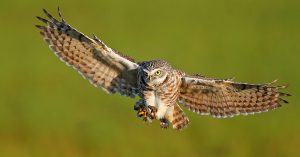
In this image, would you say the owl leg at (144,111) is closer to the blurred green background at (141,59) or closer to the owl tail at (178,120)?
the owl tail at (178,120)

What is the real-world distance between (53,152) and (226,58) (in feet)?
22.8

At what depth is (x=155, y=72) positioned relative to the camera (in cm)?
1274

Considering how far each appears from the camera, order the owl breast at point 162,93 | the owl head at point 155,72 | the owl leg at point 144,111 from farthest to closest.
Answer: the owl leg at point 144,111
the owl breast at point 162,93
the owl head at point 155,72

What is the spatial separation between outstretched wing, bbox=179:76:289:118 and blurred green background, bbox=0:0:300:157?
2.35m

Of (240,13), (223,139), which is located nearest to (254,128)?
(223,139)

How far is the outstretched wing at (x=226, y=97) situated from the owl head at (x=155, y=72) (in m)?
0.36

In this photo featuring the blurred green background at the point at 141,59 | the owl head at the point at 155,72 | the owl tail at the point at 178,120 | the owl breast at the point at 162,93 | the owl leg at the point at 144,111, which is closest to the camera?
the owl head at the point at 155,72

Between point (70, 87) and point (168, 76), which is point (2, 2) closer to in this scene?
point (70, 87)

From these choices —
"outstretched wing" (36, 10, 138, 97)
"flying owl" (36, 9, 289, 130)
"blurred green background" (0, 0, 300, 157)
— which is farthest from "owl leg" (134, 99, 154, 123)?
"blurred green background" (0, 0, 300, 157)

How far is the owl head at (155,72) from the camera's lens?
41.7 feet

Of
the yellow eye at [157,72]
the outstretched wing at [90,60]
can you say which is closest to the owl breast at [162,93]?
the yellow eye at [157,72]

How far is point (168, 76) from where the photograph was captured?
42.4 feet

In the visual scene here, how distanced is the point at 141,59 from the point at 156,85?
8.58 m

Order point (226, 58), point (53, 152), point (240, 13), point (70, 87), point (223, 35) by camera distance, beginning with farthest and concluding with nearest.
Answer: point (240, 13), point (223, 35), point (226, 58), point (70, 87), point (53, 152)
